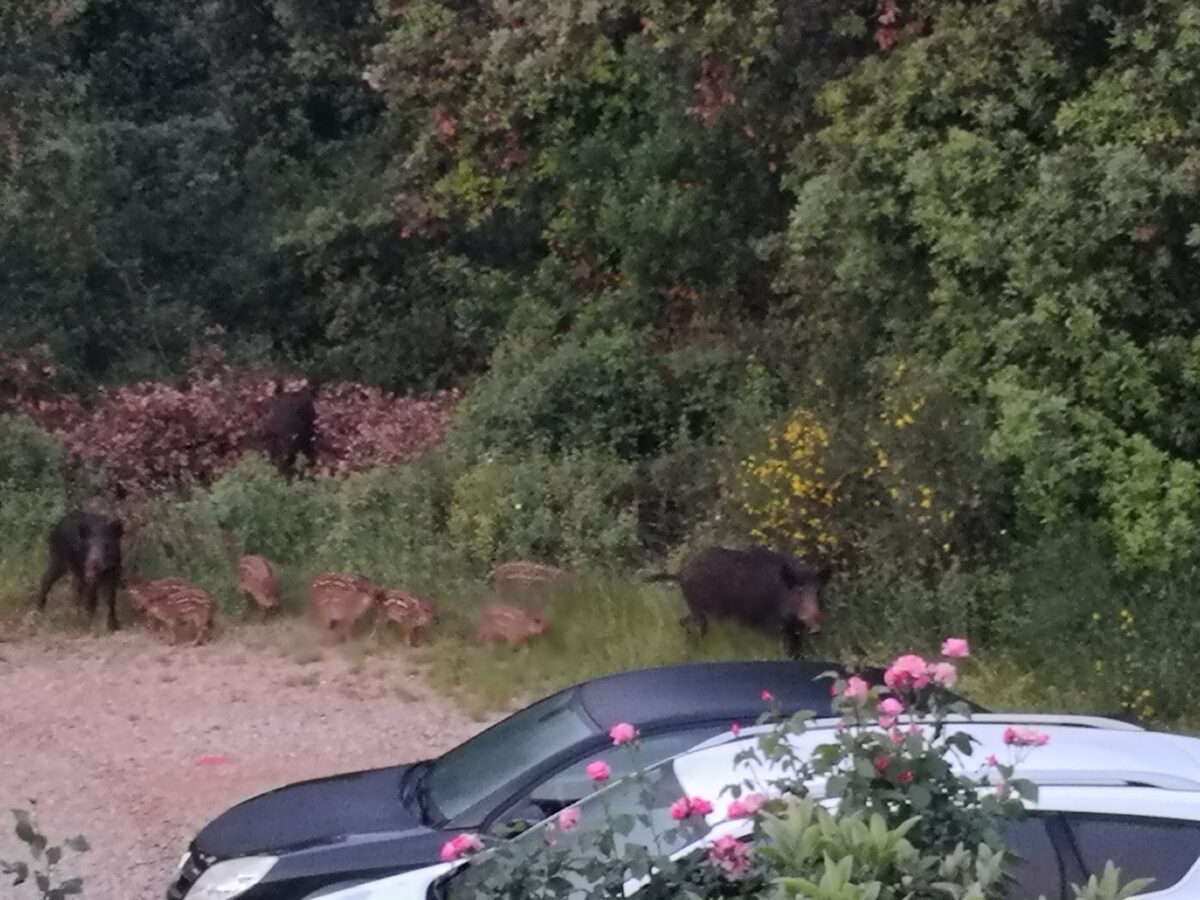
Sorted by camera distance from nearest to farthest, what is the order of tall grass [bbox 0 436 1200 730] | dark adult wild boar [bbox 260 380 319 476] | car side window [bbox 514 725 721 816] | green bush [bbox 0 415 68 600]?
car side window [bbox 514 725 721 816] → tall grass [bbox 0 436 1200 730] → green bush [bbox 0 415 68 600] → dark adult wild boar [bbox 260 380 319 476]

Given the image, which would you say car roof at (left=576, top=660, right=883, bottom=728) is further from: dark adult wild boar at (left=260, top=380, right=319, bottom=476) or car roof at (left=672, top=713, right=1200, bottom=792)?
dark adult wild boar at (left=260, top=380, right=319, bottom=476)

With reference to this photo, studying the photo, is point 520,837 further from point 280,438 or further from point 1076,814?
point 280,438

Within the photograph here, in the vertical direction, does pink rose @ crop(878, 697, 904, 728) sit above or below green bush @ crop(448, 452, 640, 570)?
above

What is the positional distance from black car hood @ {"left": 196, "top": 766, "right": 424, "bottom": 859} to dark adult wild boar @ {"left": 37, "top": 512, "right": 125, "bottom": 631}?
5.63m

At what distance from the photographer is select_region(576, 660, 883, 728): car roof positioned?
5.91 meters

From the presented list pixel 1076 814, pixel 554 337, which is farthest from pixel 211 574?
pixel 1076 814

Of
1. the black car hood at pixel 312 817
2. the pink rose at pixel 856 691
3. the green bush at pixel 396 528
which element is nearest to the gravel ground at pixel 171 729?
the green bush at pixel 396 528

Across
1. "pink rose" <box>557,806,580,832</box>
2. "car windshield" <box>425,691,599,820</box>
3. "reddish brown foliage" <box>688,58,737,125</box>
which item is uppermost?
"reddish brown foliage" <box>688,58,737,125</box>

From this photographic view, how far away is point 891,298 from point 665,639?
355 cm

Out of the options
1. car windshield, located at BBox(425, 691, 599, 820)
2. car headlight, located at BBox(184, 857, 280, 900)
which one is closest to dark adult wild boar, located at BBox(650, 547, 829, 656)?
car windshield, located at BBox(425, 691, 599, 820)

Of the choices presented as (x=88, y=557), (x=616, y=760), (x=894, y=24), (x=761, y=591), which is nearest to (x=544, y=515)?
(x=761, y=591)

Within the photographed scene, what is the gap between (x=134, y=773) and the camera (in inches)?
367

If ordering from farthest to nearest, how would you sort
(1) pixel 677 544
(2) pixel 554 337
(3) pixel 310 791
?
(2) pixel 554 337 → (1) pixel 677 544 → (3) pixel 310 791

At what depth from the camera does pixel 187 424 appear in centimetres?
1645
